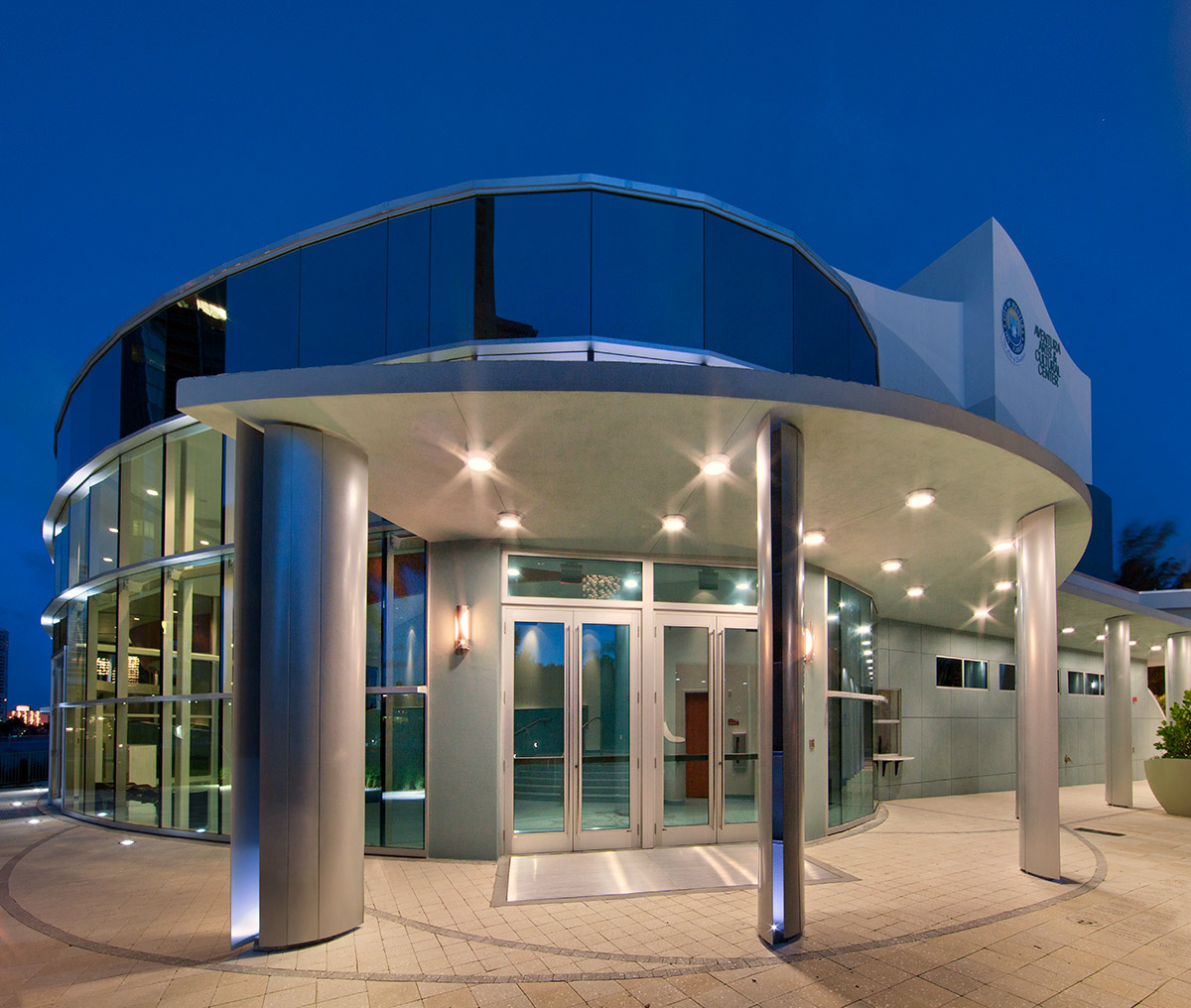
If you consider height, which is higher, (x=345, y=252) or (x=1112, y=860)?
(x=345, y=252)

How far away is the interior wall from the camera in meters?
8.12

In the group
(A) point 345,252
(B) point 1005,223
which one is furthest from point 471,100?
(A) point 345,252

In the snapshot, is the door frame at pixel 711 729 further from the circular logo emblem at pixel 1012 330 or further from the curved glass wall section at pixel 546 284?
the circular logo emblem at pixel 1012 330

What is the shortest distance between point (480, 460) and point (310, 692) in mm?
2002

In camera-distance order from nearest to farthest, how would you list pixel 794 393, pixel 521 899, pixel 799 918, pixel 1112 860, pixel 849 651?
pixel 794 393
pixel 799 918
pixel 521 899
pixel 1112 860
pixel 849 651

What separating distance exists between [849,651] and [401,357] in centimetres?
705

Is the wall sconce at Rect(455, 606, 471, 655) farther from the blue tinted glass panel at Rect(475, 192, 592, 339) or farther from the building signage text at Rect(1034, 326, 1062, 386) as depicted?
the building signage text at Rect(1034, 326, 1062, 386)

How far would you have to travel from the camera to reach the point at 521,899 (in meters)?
6.53

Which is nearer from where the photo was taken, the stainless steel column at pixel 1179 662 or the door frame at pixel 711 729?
the door frame at pixel 711 729

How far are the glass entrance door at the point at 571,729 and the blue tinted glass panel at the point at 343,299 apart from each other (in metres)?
3.49

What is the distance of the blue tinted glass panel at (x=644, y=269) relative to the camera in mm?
8094

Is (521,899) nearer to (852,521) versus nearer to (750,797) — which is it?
(750,797)

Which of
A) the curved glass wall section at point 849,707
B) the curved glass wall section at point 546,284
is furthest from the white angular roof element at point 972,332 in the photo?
the curved glass wall section at point 546,284

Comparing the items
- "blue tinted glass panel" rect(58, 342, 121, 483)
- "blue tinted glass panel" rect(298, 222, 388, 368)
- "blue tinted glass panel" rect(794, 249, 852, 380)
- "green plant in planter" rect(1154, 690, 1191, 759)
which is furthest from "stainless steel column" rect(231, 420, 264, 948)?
"green plant in planter" rect(1154, 690, 1191, 759)
